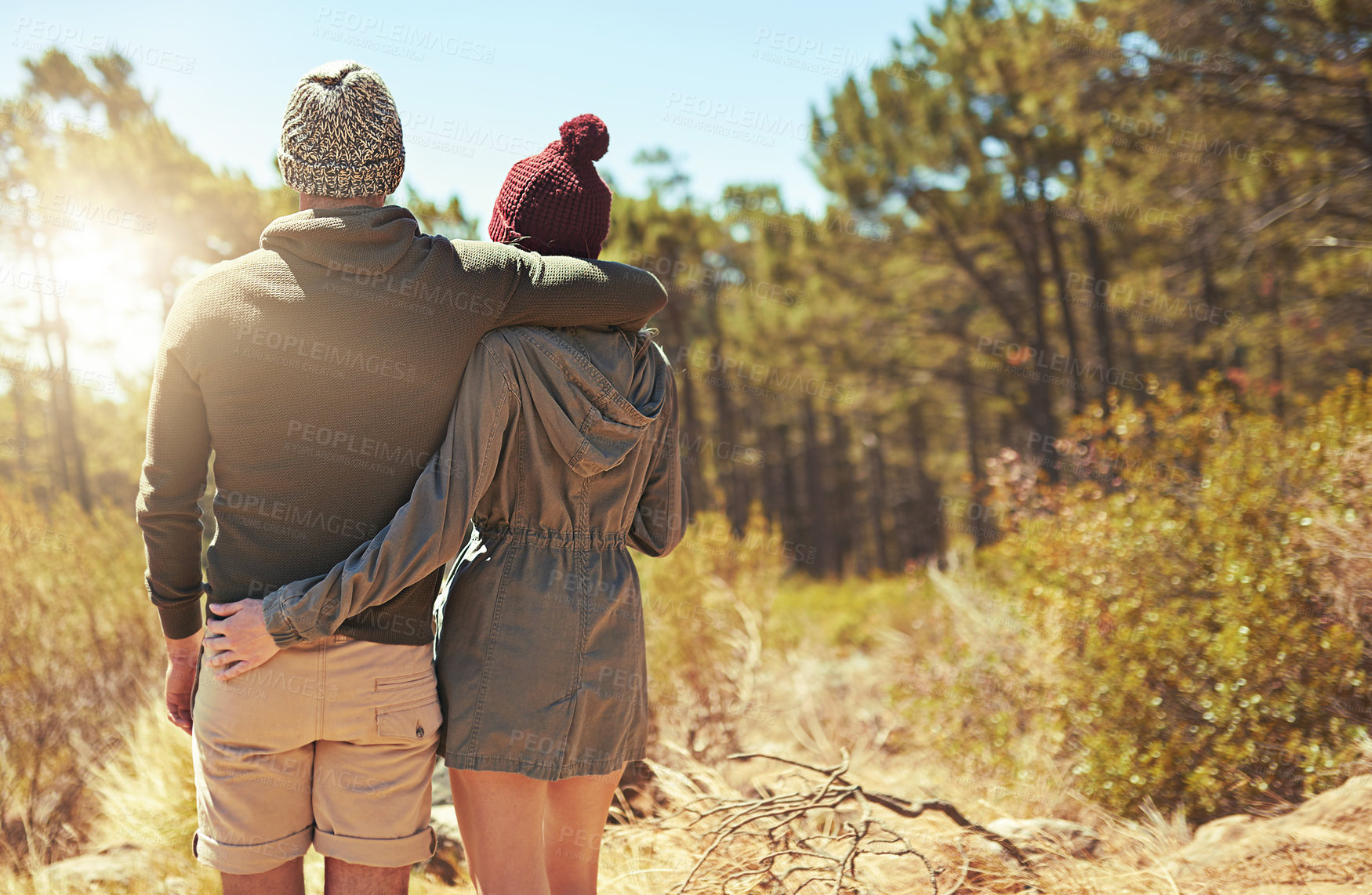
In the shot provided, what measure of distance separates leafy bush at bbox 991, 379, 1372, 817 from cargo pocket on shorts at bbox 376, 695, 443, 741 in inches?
131

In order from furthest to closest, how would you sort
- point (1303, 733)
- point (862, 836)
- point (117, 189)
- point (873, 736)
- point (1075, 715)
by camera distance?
1. point (117, 189)
2. point (873, 736)
3. point (1075, 715)
4. point (1303, 733)
5. point (862, 836)

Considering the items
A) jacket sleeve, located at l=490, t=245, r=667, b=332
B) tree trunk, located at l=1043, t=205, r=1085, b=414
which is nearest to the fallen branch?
jacket sleeve, located at l=490, t=245, r=667, b=332

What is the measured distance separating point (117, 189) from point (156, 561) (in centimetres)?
1287

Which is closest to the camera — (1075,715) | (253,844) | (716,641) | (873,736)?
(253,844)

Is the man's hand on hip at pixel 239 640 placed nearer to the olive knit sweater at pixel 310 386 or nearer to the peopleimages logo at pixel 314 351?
the olive knit sweater at pixel 310 386

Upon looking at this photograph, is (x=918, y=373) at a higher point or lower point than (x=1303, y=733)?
higher

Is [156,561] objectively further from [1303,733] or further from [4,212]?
[4,212]

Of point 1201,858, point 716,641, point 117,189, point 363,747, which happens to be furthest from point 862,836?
point 117,189

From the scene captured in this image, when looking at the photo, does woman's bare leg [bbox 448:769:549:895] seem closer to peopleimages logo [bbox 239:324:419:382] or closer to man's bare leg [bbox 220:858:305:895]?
man's bare leg [bbox 220:858:305:895]

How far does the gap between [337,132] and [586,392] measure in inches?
25.8

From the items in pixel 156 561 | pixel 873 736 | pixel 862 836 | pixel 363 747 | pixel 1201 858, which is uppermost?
pixel 156 561

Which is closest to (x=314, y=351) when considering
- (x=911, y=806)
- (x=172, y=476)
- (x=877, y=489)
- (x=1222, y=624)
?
(x=172, y=476)

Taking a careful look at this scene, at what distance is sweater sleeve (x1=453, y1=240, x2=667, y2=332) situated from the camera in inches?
63.3

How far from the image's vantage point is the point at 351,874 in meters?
1.62
